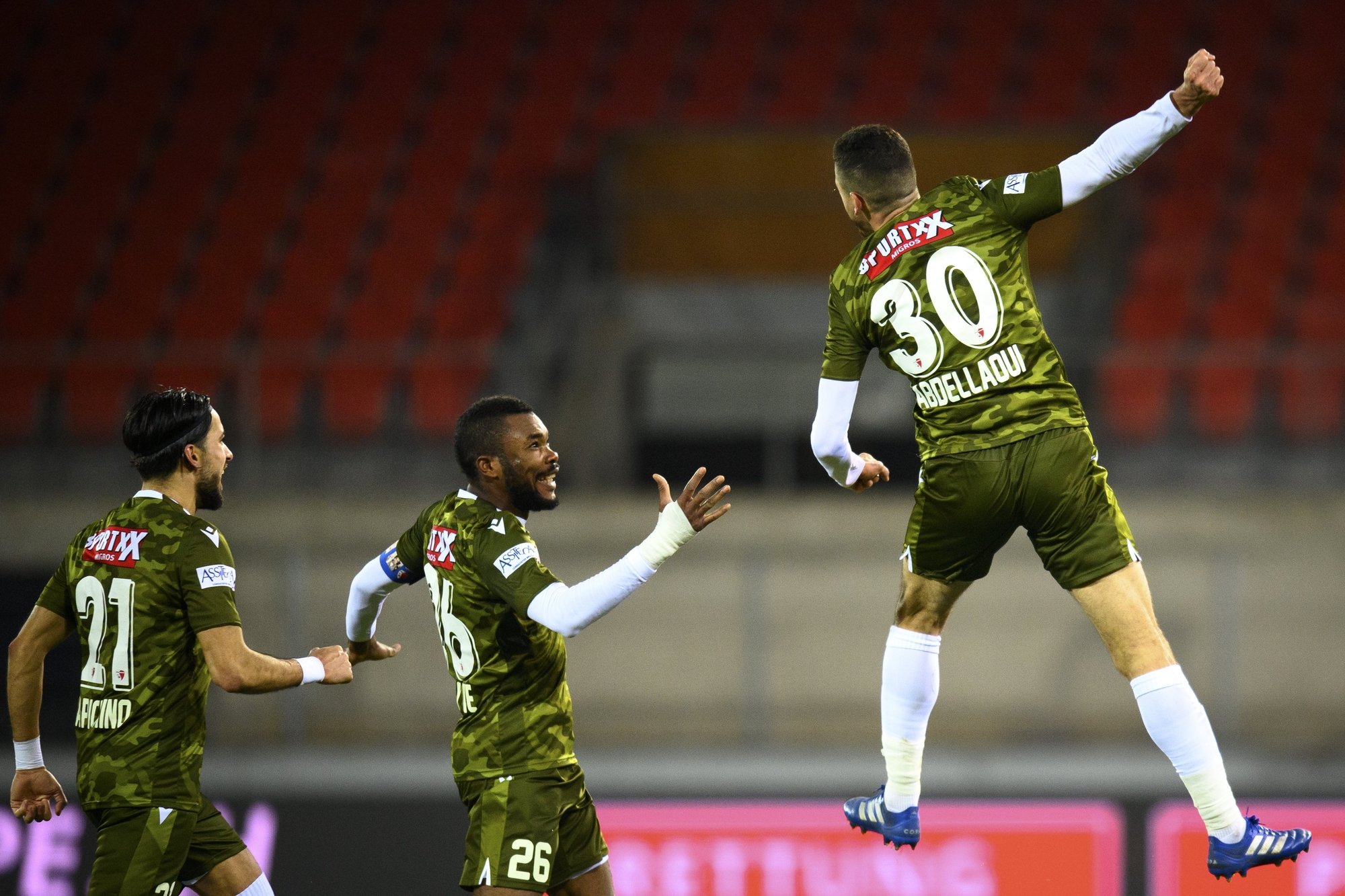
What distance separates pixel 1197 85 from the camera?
4066mm

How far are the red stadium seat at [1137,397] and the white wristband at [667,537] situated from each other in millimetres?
7028

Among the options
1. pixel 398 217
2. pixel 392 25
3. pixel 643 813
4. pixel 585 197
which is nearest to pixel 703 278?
pixel 585 197

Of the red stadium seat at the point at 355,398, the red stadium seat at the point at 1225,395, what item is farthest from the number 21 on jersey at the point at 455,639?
the red stadium seat at the point at 1225,395

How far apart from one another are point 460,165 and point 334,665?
10.3 meters

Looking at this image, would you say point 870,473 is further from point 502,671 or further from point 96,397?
point 96,397

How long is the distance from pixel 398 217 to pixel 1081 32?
7020 mm

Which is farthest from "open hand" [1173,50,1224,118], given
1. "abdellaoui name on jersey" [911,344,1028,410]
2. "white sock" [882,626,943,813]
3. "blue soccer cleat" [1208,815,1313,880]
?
"blue soccer cleat" [1208,815,1313,880]

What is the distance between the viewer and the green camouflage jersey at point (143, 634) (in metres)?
4.35

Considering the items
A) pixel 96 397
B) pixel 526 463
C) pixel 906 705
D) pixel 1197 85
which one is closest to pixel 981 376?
pixel 1197 85

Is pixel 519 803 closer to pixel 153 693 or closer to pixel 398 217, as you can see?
pixel 153 693

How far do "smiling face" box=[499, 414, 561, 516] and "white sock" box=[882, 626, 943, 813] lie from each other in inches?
45.8

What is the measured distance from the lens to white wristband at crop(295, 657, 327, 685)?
4.40 metres

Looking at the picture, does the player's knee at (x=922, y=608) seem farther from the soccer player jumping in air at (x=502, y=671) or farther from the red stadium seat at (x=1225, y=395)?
the red stadium seat at (x=1225, y=395)

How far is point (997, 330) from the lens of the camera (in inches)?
167
